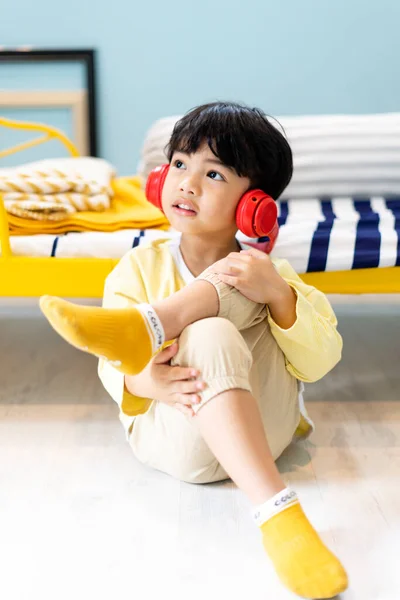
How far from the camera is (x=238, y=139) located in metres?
1.25

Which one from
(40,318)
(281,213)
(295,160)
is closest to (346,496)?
(281,213)

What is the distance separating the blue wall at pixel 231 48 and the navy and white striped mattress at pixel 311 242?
1.71 meters

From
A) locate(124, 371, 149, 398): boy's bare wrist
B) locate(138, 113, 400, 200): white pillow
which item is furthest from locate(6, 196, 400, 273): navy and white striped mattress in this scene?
locate(124, 371, 149, 398): boy's bare wrist

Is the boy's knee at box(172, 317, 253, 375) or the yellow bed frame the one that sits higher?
the boy's knee at box(172, 317, 253, 375)

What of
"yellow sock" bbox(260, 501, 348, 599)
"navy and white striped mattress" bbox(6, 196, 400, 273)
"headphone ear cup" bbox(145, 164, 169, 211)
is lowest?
"yellow sock" bbox(260, 501, 348, 599)

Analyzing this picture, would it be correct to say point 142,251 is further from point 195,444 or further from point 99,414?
point 99,414

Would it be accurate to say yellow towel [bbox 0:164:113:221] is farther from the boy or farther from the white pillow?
the boy

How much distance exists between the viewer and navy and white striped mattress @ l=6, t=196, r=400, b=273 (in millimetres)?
1580

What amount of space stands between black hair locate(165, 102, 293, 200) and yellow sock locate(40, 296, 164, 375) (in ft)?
1.00

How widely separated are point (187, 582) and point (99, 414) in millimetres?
648

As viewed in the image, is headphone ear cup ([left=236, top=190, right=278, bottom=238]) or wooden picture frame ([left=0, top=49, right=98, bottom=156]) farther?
wooden picture frame ([left=0, top=49, right=98, bottom=156])

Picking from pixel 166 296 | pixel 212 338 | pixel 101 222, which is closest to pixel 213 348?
pixel 212 338

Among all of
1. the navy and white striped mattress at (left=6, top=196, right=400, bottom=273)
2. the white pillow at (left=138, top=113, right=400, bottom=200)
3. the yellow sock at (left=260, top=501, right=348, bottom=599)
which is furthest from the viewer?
the white pillow at (left=138, top=113, right=400, bottom=200)

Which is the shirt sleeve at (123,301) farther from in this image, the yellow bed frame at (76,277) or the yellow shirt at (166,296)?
the yellow bed frame at (76,277)
